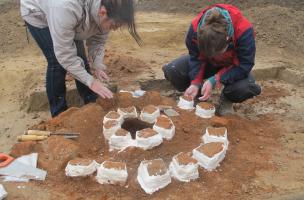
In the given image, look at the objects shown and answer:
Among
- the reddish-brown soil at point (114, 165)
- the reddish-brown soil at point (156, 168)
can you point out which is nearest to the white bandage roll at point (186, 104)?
the reddish-brown soil at point (156, 168)

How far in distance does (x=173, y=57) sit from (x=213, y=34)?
2379 millimetres

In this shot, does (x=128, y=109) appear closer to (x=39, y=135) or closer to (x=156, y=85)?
(x=39, y=135)

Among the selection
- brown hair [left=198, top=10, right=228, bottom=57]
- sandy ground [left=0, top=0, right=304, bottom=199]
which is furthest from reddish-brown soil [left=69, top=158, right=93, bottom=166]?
brown hair [left=198, top=10, right=228, bottom=57]

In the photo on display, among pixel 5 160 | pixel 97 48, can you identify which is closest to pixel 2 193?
pixel 5 160

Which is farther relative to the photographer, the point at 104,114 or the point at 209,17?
the point at 104,114

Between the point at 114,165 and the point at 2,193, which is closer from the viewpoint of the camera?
the point at 2,193

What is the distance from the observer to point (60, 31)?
3.24 metres

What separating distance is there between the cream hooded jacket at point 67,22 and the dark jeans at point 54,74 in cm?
9

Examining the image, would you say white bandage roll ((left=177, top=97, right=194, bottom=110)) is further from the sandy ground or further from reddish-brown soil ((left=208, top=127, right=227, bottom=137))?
the sandy ground

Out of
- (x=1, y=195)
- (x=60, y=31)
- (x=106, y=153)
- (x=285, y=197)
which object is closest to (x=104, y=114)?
(x=106, y=153)

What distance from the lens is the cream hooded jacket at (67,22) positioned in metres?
3.16

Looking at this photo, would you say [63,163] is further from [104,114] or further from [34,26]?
[34,26]

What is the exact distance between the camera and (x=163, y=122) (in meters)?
3.47

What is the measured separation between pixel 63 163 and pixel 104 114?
2.37ft
